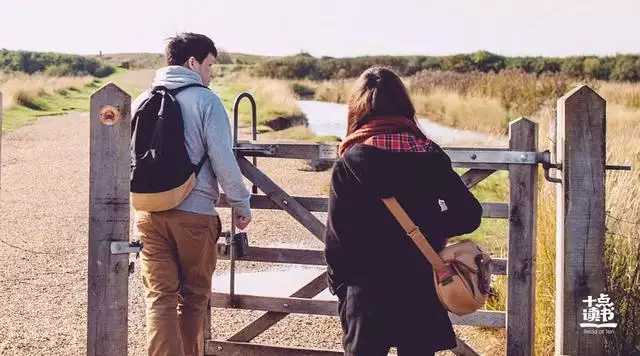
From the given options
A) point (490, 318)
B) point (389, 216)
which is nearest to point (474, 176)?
point (490, 318)

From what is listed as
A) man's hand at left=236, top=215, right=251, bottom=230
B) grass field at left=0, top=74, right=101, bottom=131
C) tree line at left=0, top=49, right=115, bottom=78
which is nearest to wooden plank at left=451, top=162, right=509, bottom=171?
man's hand at left=236, top=215, right=251, bottom=230

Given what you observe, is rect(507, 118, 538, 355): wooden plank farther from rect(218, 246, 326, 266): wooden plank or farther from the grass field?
the grass field

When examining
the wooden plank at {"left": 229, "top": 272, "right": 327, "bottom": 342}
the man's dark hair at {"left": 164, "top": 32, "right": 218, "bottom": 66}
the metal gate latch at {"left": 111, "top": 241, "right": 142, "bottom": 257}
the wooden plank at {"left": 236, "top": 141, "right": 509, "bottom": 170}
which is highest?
the man's dark hair at {"left": 164, "top": 32, "right": 218, "bottom": 66}

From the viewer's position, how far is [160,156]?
4168 millimetres

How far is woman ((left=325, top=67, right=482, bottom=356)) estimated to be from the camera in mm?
3373

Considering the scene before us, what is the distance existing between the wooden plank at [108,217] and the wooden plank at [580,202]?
205cm

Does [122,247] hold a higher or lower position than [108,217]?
lower

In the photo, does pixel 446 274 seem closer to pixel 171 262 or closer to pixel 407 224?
pixel 407 224

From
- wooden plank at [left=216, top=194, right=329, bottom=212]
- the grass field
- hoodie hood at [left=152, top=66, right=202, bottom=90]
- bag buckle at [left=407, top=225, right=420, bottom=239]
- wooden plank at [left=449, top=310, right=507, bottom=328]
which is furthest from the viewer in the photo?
the grass field

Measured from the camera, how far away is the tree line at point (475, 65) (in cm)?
4644

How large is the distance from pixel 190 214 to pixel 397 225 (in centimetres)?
128

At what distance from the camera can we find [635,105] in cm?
2434

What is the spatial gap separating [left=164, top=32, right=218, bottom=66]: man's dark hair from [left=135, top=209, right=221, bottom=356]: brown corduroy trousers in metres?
0.74

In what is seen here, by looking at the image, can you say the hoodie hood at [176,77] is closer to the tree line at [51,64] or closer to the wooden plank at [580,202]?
the wooden plank at [580,202]
